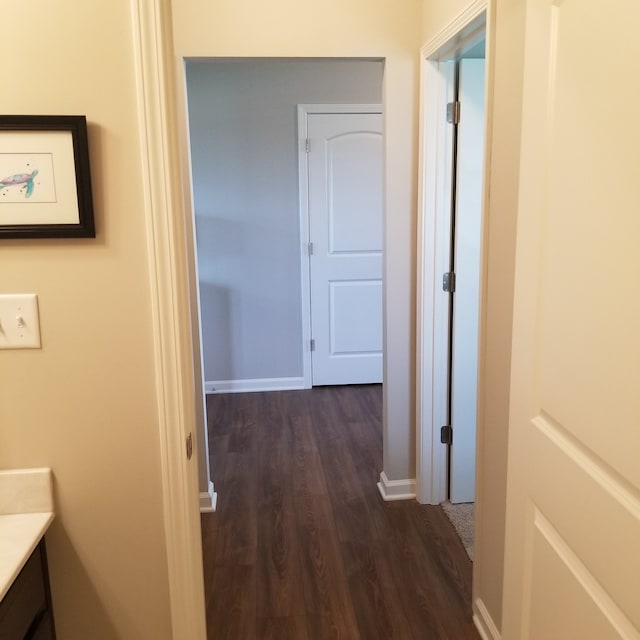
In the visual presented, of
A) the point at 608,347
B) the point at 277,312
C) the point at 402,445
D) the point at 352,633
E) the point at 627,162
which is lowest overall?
the point at 352,633

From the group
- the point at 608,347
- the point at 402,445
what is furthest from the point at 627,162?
the point at 402,445

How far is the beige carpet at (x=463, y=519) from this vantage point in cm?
252

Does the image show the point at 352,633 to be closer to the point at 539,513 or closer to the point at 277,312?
the point at 539,513

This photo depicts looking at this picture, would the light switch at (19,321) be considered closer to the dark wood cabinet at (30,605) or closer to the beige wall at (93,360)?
the beige wall at (93,360)

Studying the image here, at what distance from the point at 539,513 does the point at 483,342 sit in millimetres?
735

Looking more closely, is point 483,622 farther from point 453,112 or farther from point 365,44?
point 365,44

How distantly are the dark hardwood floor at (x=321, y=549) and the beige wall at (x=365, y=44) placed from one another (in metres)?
0.94

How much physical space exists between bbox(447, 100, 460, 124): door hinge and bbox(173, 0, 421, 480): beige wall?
15 centimetres

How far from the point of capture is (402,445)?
2.83 m

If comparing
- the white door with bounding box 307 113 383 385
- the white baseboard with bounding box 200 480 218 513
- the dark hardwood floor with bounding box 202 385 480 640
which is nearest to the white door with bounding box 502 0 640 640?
the dark hardwood floor with bounding box 202 385 480 640

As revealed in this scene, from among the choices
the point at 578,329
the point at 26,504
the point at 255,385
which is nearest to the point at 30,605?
the point at 26,504

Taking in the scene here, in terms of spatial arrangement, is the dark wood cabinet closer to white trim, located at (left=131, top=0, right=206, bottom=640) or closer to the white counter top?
the white counter top

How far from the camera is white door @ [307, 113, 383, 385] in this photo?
13.9 ft

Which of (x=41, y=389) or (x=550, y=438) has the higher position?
(x=41, y=389)
